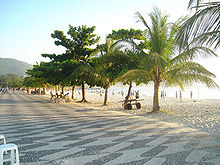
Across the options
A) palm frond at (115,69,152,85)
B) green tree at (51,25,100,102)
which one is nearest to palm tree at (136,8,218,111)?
palm frond at (115,69,152,85)

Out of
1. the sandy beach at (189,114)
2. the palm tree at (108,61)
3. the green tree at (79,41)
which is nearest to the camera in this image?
the sandy beach at (189,114)

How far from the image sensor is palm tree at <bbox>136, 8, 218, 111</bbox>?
8602 mm

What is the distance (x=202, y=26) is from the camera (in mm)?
4277

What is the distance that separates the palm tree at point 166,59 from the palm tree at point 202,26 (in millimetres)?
3859

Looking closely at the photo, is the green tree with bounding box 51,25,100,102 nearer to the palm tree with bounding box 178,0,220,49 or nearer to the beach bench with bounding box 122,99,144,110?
the beach bench with bounding box 122,99,144,110

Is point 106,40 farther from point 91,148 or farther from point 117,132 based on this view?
point 91,148

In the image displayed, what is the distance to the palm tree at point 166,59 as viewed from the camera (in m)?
8.60

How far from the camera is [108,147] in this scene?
13.6ft

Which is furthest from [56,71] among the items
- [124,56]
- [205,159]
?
[205,159]

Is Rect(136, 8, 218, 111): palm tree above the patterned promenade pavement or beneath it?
above

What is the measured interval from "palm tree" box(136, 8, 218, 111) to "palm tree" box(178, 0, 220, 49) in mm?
3859

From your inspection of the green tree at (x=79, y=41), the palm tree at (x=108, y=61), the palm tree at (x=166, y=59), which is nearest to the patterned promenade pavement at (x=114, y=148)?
the palm tree at (x=166, y=59)

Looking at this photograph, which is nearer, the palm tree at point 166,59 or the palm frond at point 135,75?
the palm tree at point 166,59

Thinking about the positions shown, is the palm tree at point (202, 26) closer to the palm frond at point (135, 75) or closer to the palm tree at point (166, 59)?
the palm tree at point (166, 59)
